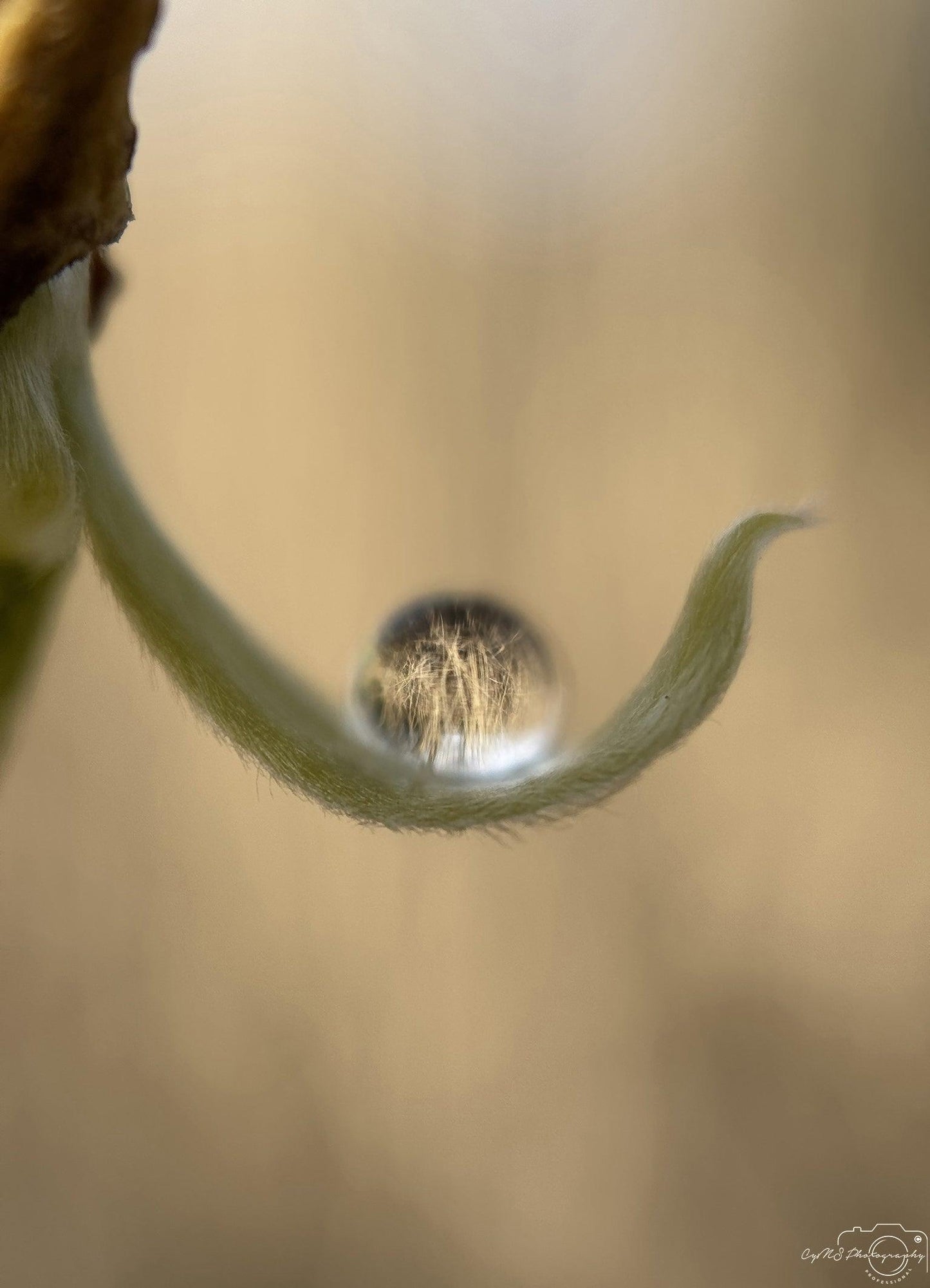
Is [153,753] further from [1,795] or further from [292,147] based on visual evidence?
[292,147]

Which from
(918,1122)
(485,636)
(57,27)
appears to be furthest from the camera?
(918,1122)

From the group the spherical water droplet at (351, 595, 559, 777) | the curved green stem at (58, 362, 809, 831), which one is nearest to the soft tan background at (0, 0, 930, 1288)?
the spherical water droplet at (351, 595, 559, 777)

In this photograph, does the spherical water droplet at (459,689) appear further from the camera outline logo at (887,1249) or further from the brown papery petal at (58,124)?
the camera outline logo at (887,1249)

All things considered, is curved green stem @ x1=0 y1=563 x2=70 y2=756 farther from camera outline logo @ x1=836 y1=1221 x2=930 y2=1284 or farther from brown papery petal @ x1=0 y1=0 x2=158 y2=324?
camera outline logo @ x1=836 y1=1221 x2=930 y2=1284

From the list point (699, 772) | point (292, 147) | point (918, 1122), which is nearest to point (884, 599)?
point (699, 772)

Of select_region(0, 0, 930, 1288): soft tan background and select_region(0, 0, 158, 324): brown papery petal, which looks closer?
select_region(0, 0, 158, 324): brown papery petal

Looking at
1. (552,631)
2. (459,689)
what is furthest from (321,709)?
(552,631)

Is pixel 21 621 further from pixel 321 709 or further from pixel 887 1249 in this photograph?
pixel 887 1249
